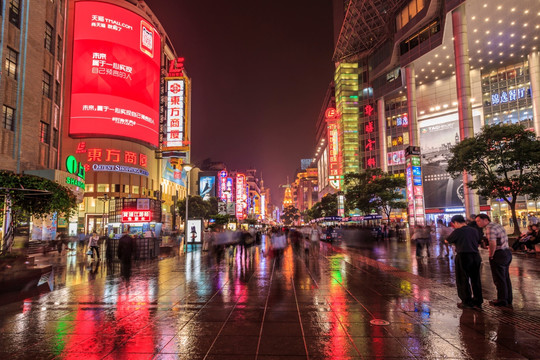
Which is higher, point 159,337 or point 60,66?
point 60,66

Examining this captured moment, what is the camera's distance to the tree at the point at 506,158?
86.4ft

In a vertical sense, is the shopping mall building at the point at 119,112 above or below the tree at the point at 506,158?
above

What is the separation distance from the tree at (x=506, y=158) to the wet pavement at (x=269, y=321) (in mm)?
19099

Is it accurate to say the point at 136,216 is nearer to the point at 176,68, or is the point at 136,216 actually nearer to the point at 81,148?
the point at 81,148

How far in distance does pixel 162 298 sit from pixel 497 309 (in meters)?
7.54

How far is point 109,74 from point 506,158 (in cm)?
5878

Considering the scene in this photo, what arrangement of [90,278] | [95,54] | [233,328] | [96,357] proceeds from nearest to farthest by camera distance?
[96,357]
[233,328]
[90,278]
[95,54]

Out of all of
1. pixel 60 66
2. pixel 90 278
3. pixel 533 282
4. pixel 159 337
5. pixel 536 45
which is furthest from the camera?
pixel 536 45

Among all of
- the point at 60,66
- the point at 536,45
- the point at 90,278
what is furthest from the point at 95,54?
the point at 536,45

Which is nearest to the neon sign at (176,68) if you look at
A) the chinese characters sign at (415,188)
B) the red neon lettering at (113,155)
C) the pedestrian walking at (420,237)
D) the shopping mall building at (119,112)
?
the shopping mall building at (119,112)

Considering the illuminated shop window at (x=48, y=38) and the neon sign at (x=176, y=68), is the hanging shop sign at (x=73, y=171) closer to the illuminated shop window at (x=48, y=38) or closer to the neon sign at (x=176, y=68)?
the illuminated shop window at (x=48, y=38)

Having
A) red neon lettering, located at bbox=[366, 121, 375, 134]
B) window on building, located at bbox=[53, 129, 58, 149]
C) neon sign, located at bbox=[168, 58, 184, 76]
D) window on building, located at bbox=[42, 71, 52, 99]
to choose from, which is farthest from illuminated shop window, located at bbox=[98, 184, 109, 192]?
red neon lettering, located at bbox=[366, 121, 375, 134]

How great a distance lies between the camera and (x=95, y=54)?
59.4m

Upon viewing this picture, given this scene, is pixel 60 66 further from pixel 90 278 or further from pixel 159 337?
pixel 159 337
